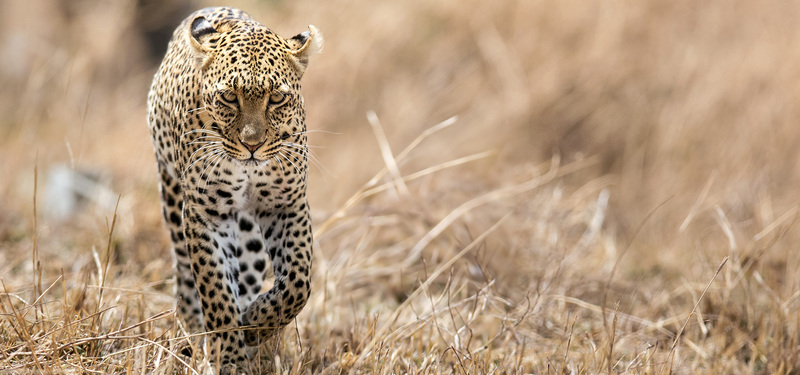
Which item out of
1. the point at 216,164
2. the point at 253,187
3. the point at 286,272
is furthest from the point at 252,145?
the point at 286,272

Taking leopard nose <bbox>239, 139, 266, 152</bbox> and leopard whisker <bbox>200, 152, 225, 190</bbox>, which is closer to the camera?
leopard nose <bbox>239, 139, 266, 152</bbox>

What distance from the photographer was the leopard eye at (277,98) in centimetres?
376

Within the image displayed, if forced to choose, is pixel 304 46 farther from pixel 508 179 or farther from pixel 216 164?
pixel 508 179

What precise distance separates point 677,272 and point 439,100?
11.5 feet

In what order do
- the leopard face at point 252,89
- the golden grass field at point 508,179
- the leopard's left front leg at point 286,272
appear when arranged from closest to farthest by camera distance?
the leopard face at point 252,89 < the leopard's left front leg at point 286,272 < the golden grass field at point 508,179

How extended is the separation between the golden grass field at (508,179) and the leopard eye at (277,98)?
4.61ft

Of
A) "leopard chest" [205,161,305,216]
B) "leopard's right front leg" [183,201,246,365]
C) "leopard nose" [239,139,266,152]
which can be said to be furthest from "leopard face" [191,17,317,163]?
"leopard's right front leg" [183,201,246,365]

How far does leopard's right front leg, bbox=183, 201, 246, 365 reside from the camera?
14.0 feet

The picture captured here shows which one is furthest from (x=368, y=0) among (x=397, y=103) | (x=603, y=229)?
(x=603, y=229)

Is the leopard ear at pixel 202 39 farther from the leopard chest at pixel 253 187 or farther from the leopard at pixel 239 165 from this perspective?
the leopard chest at pixel 253 187

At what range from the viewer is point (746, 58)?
36.1 ft

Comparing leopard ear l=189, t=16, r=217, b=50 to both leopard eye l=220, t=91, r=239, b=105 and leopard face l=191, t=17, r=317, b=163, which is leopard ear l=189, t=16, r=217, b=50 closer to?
leopard face l=191, t=17, r=317, b=163

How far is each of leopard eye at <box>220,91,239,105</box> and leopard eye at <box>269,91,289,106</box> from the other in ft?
0.49

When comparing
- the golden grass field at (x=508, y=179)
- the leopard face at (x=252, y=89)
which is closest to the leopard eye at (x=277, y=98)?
the leopard face at (x=252, y=89)
